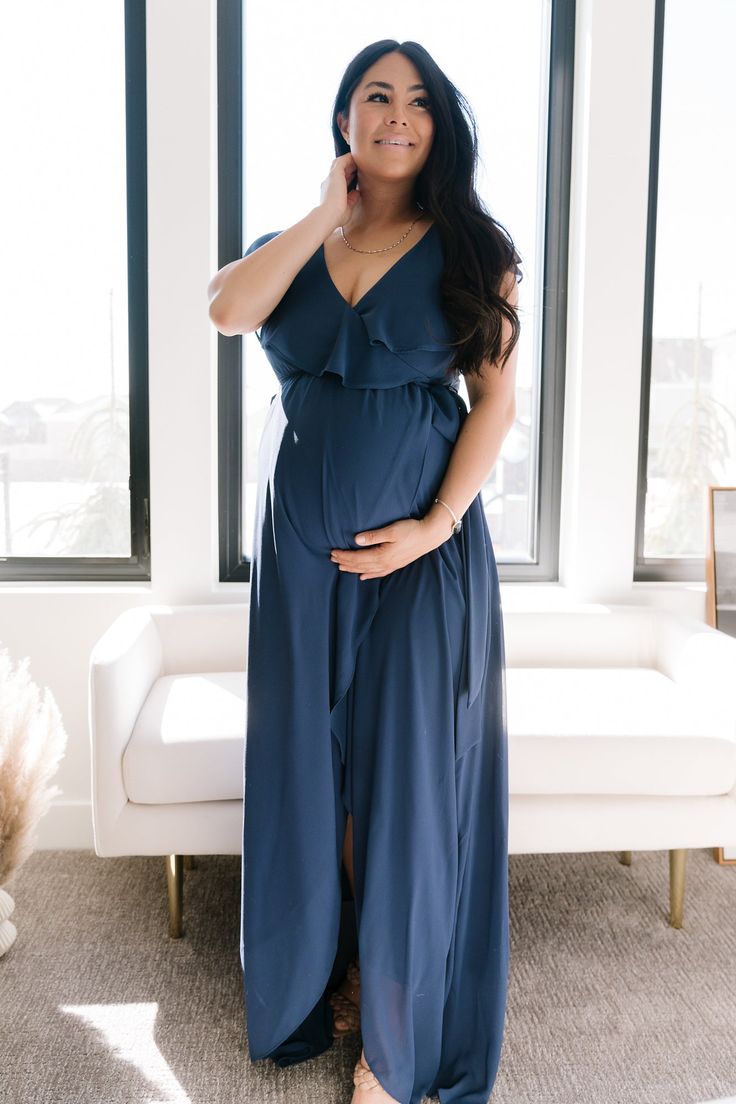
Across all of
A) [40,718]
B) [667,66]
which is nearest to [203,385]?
[40,718]

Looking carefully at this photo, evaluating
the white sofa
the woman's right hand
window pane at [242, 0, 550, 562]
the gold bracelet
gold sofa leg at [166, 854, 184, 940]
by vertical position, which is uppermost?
window pane at [242, 0, 550, 562]

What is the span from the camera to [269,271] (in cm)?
133

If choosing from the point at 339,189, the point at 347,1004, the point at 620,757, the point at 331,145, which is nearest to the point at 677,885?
the point at 620,757

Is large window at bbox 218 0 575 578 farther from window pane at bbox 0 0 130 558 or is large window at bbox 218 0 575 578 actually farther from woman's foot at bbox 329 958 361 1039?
woman's foot at bbox 329 958 361 1039

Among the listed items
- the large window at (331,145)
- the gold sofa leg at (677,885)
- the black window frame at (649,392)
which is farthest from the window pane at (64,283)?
the gold sofa leg at (677,885)

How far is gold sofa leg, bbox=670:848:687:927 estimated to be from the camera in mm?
1904

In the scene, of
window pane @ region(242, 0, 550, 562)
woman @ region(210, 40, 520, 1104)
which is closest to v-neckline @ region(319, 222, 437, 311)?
woman @ region(210, 40, 520, 1104)

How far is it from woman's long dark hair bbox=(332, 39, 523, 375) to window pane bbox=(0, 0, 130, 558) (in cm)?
125

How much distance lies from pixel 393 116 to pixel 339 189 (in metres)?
0.14

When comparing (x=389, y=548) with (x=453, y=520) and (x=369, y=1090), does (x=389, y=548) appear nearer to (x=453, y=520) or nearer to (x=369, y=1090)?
(x=453, y=520)

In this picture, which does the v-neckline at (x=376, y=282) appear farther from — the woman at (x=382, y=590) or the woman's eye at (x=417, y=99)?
the woman's eye at (x=417, y=99)

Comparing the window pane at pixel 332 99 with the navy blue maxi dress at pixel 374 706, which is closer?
the navy blue maxi dress at pixel 374 706

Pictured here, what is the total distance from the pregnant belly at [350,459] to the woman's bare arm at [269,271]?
147mm

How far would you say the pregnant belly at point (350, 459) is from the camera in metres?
1.32
